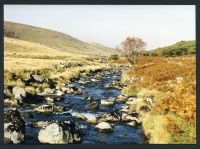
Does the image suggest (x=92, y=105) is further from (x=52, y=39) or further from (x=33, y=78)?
(x=52, y=39)

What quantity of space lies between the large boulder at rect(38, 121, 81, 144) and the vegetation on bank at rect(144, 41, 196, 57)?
3099 mm

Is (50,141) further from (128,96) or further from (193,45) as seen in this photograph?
(193,45)

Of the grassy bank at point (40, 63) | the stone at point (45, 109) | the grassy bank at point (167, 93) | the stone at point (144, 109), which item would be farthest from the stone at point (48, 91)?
the stone at point (144, 109)

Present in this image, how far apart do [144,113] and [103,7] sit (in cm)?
320

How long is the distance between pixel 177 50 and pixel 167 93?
129 centimetres

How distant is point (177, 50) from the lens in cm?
1137

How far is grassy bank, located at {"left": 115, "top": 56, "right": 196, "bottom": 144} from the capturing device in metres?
10.8

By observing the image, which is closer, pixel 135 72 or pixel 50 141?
pixel 50 141

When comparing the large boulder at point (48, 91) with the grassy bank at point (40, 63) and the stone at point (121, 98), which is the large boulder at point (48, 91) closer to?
the grassy bank at point (40, 63)

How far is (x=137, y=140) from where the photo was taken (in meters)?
10.8

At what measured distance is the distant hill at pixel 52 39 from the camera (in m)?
10.9

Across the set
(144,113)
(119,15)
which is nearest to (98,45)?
(119,15)

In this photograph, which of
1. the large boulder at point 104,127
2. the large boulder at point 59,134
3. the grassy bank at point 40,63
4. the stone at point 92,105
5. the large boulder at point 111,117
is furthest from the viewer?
the stone at point 92,105

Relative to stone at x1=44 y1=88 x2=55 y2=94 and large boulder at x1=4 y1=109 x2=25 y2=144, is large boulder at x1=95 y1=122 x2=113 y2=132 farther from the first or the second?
large boulder at x1=4 y1=109 x2=25 y2=144
